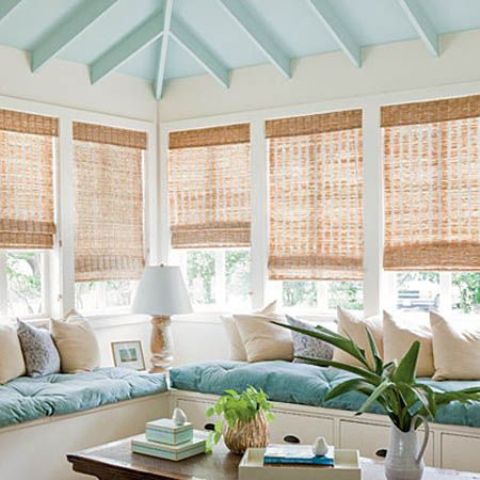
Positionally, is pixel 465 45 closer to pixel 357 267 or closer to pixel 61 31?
pixel 357 267

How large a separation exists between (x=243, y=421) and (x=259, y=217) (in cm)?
263

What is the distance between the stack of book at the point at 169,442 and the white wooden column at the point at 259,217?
2358 mm

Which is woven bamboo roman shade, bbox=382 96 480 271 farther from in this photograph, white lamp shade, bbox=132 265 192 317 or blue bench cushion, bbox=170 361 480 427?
white lamp shade, bbox=132 265 192 317

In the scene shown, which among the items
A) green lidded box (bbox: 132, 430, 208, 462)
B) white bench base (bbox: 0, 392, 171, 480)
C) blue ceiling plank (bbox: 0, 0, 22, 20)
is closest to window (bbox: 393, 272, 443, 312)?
white bench base (bbox: 0, 392, 171, 480)

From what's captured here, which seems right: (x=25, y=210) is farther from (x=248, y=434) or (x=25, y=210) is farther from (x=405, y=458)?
(x=405, y=458)

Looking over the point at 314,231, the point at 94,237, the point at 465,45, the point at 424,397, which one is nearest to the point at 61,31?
the point at 94,237

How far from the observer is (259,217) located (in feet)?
19.3

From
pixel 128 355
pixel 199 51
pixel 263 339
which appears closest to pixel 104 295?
pixel 128 355

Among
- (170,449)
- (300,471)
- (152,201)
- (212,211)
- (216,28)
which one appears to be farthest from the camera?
(152,201)

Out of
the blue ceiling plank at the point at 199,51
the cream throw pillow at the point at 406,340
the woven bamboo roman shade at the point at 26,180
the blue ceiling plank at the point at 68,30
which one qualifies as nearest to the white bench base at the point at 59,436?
the woven bamboo roman shade at the point at 26,180

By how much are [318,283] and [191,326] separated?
1101mm

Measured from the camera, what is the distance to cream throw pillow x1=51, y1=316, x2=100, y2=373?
512 centimetres

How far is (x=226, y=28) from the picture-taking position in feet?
18.3

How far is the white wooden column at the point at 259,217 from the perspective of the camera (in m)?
5.87
